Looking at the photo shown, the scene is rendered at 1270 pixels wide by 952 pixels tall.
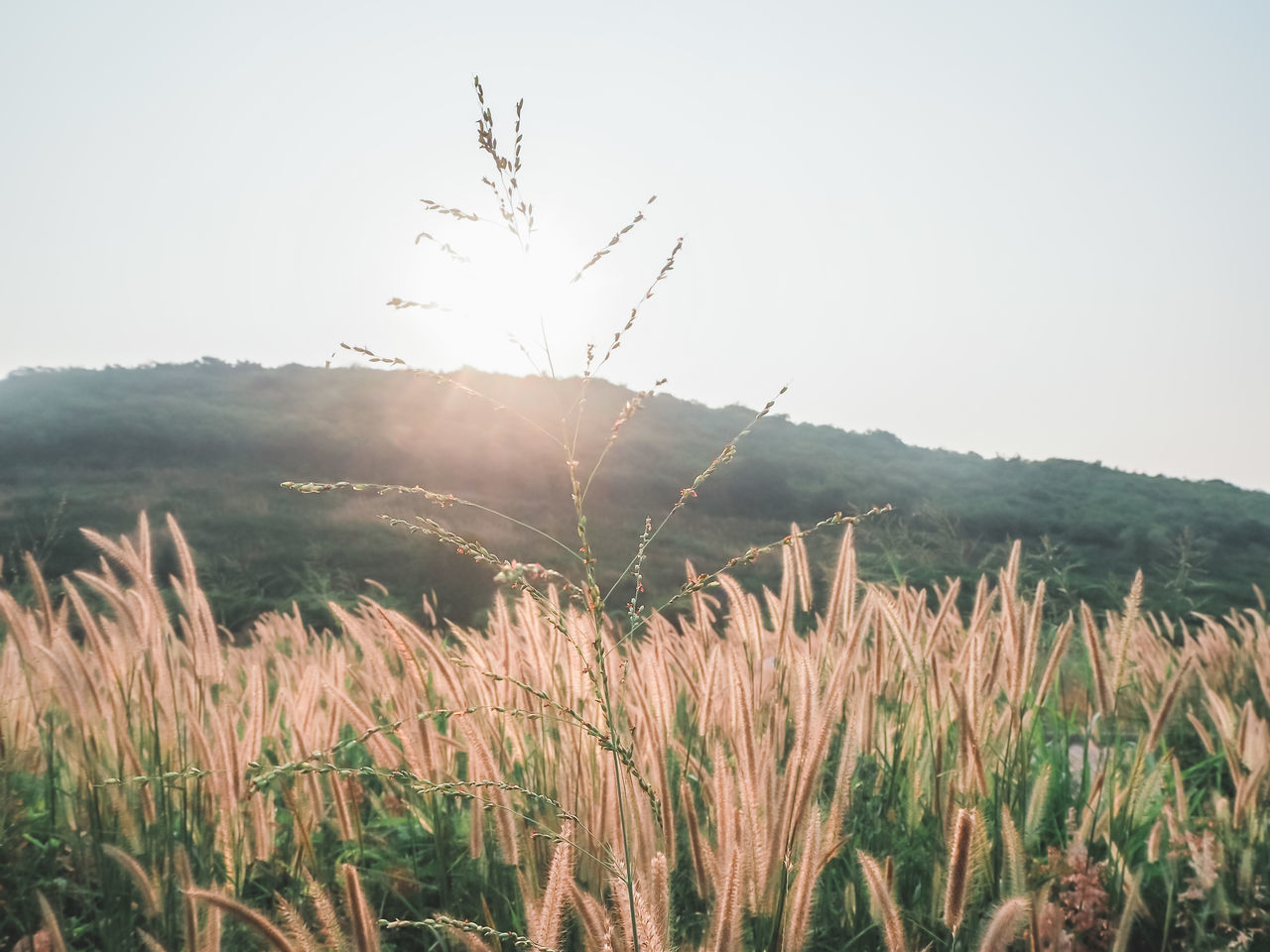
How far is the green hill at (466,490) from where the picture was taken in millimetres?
Result: 15133

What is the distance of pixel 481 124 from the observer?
91 centimetres

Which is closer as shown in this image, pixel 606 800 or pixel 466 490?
pixel 606 800

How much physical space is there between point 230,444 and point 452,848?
2762 cm

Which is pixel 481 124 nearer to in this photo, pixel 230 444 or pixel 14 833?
pixel 14 833

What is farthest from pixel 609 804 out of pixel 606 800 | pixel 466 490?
pixel 466 490

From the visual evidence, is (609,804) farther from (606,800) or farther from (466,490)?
(466,490)

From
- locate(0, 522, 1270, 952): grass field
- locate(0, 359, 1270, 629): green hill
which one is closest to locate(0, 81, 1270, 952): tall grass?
locate(0, 522, 1270, 952): grass field

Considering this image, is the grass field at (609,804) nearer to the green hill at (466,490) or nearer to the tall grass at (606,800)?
the tall grass at (606,800)

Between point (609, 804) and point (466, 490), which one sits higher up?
point (609, 804)

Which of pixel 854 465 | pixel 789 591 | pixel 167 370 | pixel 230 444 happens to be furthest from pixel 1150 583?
pixel 167 370

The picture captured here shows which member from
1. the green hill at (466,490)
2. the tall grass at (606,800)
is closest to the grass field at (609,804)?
the tall grass at (606,800)

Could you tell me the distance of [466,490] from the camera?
21203mm

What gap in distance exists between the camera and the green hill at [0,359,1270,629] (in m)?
15.1

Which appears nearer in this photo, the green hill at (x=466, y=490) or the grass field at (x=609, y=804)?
the grass field at (x=609, y=804)
